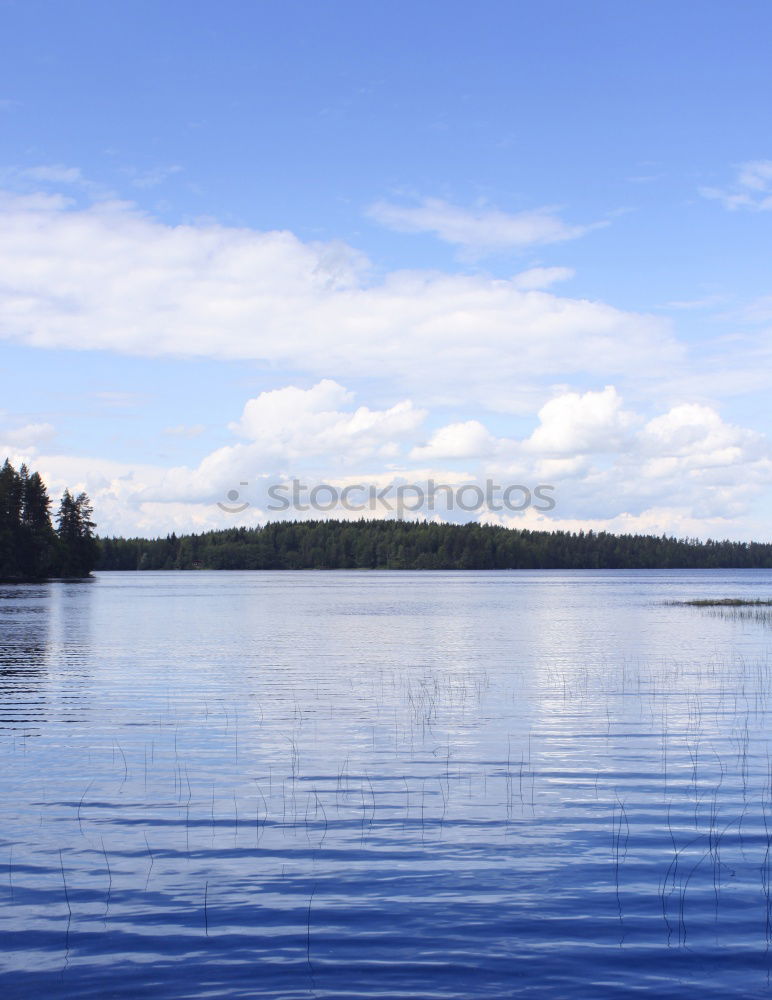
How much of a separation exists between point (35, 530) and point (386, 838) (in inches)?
5990

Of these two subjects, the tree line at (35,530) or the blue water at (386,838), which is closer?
the blue water at (386,838)

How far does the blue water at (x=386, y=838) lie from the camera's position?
11055 mm

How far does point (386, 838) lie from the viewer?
16.0 metres

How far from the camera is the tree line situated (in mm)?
148000

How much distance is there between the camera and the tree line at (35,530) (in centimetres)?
14800

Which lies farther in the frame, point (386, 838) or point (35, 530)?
point (35, 530)

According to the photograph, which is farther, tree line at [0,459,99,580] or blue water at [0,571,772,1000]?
tree line at [0,459,99,580]

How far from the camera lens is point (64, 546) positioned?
178000 mm

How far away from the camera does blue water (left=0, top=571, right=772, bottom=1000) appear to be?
11.1 meters

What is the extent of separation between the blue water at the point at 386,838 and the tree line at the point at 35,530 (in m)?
117

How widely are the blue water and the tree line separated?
117 meters

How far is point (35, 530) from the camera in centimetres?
15650

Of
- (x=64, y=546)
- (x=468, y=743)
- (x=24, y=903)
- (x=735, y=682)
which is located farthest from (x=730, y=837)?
(x=64, y=546)

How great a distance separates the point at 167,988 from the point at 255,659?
38.3 metres
